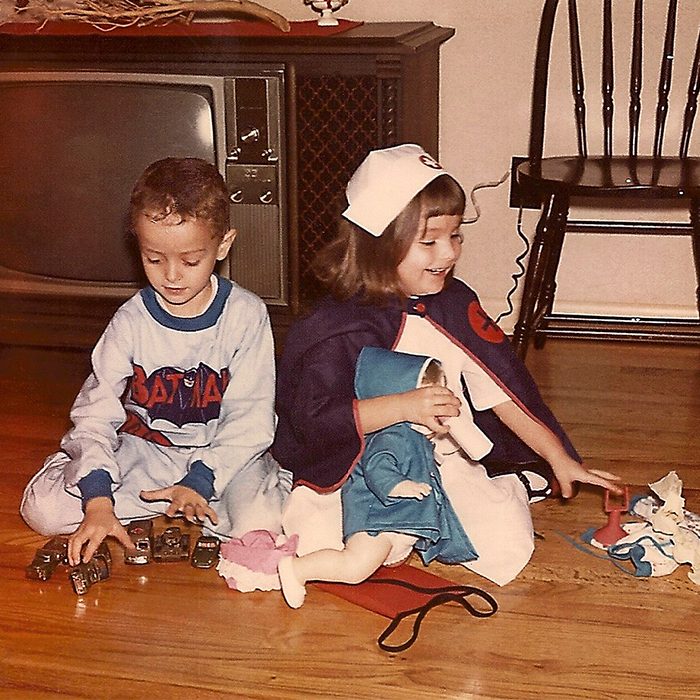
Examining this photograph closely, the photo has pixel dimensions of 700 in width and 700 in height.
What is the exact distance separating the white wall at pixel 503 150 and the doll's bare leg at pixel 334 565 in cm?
125

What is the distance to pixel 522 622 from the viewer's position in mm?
1669

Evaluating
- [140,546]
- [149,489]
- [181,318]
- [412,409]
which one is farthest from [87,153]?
[412,409]

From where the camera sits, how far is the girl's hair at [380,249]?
69.7 inches

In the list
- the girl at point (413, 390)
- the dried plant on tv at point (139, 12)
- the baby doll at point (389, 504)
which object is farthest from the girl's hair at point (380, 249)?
the dried plant on tv at point (139, 12)

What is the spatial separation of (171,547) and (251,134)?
860 millimetres

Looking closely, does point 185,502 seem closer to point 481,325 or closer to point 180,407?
point 180,407

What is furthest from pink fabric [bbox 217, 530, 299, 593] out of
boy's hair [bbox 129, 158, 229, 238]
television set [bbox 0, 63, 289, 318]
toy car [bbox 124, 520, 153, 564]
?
television set [bbox 0, 63, 289, 318]

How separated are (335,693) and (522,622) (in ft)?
1.01

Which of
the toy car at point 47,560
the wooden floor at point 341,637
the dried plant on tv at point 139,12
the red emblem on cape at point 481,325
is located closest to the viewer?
the wooden floor at point 341,637

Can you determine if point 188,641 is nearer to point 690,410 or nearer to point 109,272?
point 109,272

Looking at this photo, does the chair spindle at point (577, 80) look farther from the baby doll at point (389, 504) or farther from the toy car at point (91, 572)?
the toy car at point (91, 572)

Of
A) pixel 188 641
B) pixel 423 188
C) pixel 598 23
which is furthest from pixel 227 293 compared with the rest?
pixel 598 23

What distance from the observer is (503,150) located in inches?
109

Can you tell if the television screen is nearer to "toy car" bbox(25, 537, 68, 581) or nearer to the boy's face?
the boy's face
